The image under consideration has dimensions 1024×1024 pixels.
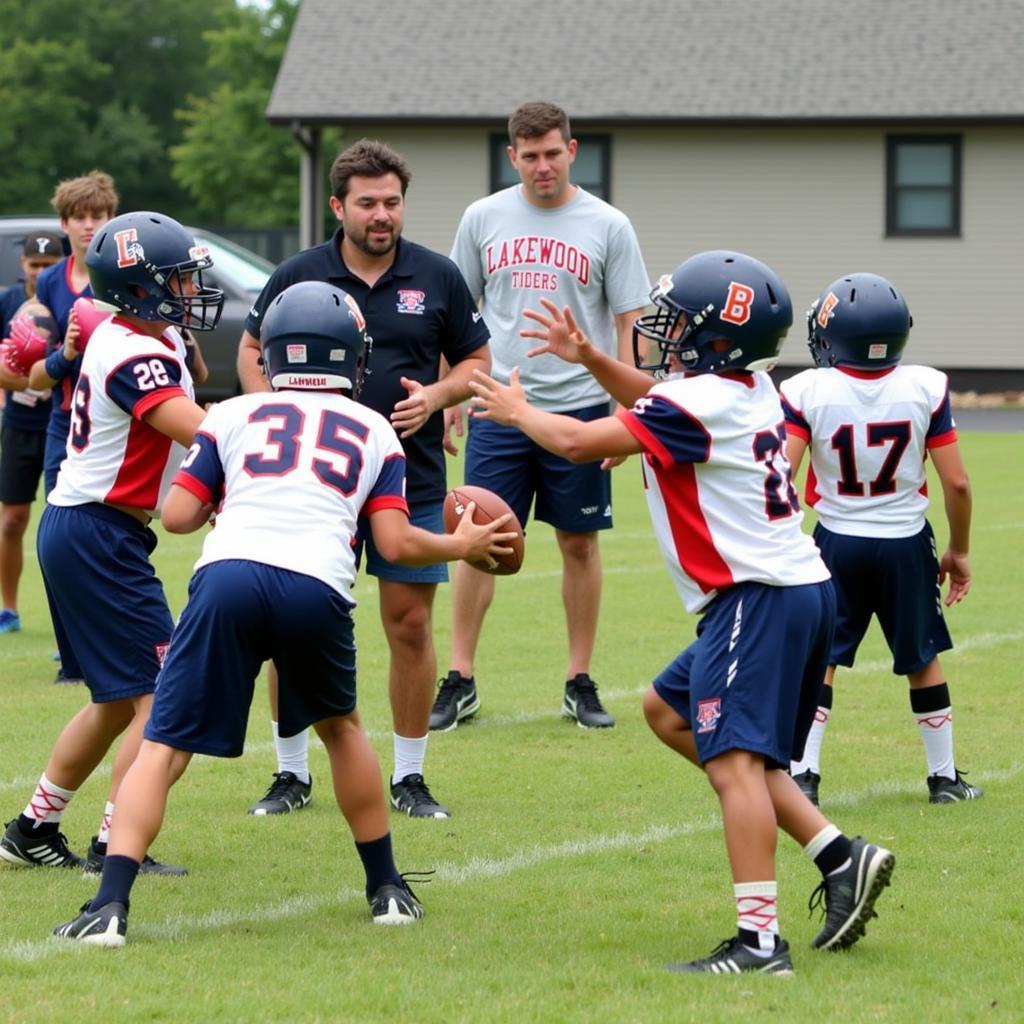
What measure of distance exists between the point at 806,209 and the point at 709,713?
23.9 metres

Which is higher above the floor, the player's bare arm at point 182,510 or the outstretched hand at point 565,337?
the outstretched hand at point 565,337

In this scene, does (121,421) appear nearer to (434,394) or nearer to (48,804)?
(48,804)

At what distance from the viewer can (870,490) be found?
6.75 m

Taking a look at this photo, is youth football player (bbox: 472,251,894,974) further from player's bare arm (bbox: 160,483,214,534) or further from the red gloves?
the red gloves

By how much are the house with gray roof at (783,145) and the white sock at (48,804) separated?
22694mm

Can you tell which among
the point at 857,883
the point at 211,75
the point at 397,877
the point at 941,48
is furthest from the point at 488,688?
the point at 211,75

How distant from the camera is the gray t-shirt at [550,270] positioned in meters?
8.36

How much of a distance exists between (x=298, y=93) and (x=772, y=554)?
24528 mm

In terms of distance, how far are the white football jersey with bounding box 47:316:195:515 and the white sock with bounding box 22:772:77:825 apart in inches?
37.1

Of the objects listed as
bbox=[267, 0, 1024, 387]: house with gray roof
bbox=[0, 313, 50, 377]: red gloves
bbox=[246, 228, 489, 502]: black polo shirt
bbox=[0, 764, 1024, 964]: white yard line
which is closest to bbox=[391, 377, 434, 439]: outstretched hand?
bbox=[246, 228, 489, 502]: black polo shirt

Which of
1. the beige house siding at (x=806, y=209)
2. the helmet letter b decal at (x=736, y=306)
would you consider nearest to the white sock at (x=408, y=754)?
the helmet letter b decal at (x=736, y=306)

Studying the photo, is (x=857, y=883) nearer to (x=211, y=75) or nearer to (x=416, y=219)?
(x=416, y=219)

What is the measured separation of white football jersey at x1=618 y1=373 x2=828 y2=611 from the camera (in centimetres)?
489

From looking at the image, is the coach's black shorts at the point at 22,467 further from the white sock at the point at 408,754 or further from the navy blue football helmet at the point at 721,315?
the navy blue football helmet at the point at 721,315
